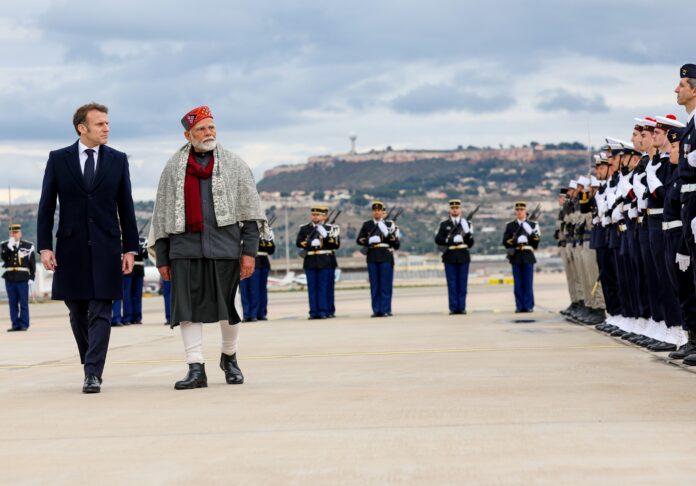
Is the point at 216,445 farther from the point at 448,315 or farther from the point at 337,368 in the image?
the point at 448,315

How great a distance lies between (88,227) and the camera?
9.91m

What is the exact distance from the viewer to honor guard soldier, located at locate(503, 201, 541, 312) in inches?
901

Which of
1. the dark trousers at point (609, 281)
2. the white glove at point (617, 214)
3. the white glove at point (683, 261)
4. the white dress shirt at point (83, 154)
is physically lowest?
the dark trousers at point (609, 281)

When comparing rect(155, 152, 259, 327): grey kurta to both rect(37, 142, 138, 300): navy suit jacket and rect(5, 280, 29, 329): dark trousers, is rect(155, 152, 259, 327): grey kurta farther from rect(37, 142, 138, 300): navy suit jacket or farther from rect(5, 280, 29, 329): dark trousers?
rect(5, 280, 29, 329): dark trousers

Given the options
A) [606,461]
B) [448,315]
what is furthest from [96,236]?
[448,315]

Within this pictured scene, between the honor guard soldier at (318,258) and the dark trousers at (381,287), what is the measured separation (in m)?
0.83

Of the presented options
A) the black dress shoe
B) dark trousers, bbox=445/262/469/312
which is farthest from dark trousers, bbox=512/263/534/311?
the black dress shoe

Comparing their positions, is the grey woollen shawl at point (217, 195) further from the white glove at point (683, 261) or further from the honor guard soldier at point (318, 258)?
the honor guard soldier at point (318, 258)

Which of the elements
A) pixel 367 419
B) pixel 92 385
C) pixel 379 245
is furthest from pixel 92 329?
pixel 379 245

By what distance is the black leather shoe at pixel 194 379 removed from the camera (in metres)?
9.52

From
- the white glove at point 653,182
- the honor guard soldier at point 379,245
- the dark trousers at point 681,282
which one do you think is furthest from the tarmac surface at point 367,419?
the honor guard soldier at point 379,245

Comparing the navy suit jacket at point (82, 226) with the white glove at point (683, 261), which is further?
the white glove at point (683, 261)

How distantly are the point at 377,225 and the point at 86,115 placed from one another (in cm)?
1379

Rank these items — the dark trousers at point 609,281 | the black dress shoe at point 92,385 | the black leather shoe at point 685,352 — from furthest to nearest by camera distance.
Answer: the dark trousers at point 609,281 → the black leather shoe at point 685,352 → the black dress shoe at point 92,385
